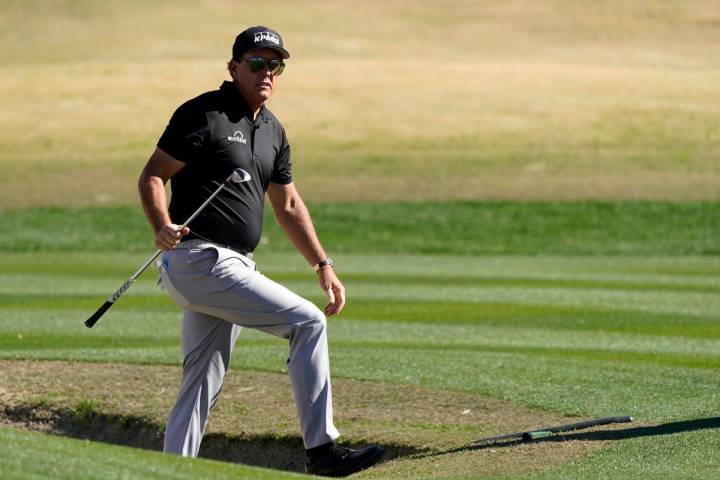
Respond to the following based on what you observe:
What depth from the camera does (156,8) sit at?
229 feet

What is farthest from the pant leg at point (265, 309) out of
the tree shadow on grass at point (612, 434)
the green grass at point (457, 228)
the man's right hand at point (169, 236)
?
the green grass at point (457, 228)

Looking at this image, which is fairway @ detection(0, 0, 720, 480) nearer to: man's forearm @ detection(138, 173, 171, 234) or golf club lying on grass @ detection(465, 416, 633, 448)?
golf club lying on grass @ detection(465, 416, 633, 448)

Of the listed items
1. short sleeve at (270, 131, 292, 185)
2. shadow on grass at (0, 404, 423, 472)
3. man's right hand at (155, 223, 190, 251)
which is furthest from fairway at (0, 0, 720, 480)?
short sleeve at (270, 131, 292, 185)

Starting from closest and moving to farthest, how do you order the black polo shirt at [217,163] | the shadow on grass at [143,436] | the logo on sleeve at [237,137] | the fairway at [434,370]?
the black polo shirt at [217,163]
the logo on sleeve at [237,137]
the fairway at [434,370]
the shadow on grass at [143,436]

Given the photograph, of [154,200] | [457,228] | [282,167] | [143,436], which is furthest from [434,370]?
[457,228]

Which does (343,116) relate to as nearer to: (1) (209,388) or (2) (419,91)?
(2) (419,91)

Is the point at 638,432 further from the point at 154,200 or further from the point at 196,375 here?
the point at 154,200

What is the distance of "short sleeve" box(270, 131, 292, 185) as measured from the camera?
306 inches

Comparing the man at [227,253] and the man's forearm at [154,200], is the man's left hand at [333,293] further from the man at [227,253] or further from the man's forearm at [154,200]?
the man's forearm at [154,200]

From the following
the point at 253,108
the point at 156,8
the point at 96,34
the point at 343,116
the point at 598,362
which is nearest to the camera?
the point at 253,108

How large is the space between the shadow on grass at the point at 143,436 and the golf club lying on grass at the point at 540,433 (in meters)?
0.41

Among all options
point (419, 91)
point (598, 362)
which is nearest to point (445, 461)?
point (598, 362)

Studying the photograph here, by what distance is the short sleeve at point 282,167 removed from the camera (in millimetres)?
7762

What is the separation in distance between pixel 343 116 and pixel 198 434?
35983 millimetres
